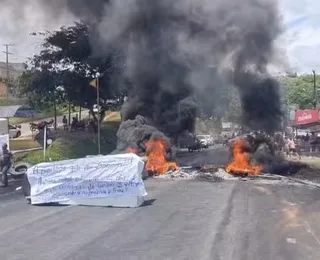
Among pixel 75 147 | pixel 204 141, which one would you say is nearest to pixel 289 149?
pixel 75 147

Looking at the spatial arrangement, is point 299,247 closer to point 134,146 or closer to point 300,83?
point 134,146

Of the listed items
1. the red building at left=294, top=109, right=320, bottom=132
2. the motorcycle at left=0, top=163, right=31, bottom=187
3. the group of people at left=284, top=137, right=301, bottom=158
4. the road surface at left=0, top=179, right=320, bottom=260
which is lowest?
the road surface at left=0, top=179, right=320, bottom=260

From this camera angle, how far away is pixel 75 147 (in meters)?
40.1

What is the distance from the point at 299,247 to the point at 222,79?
957 inches

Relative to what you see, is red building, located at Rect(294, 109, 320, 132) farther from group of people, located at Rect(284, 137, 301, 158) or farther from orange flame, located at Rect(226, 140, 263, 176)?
orange flame, located at Rect(226, 140, 263, 176)

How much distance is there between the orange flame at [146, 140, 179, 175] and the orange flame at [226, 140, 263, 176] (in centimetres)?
266

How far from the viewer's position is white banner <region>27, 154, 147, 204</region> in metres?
16.0

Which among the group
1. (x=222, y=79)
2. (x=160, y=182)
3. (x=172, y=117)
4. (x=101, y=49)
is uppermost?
(x=101, y=49)

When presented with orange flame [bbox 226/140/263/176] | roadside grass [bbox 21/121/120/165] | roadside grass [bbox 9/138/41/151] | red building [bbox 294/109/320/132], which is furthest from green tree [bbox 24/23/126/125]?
orange flame [bbox 226/140/263/176]

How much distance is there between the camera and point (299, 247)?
1024 cm

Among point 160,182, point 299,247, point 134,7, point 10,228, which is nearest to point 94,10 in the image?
point 134,7

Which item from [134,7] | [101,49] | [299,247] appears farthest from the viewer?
[101,49]

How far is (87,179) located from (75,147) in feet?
78.8

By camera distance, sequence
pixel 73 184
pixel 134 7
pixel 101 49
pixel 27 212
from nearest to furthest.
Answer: pixel 27 212, pixel 73 184, pixel 134 7, pixel 101 49
